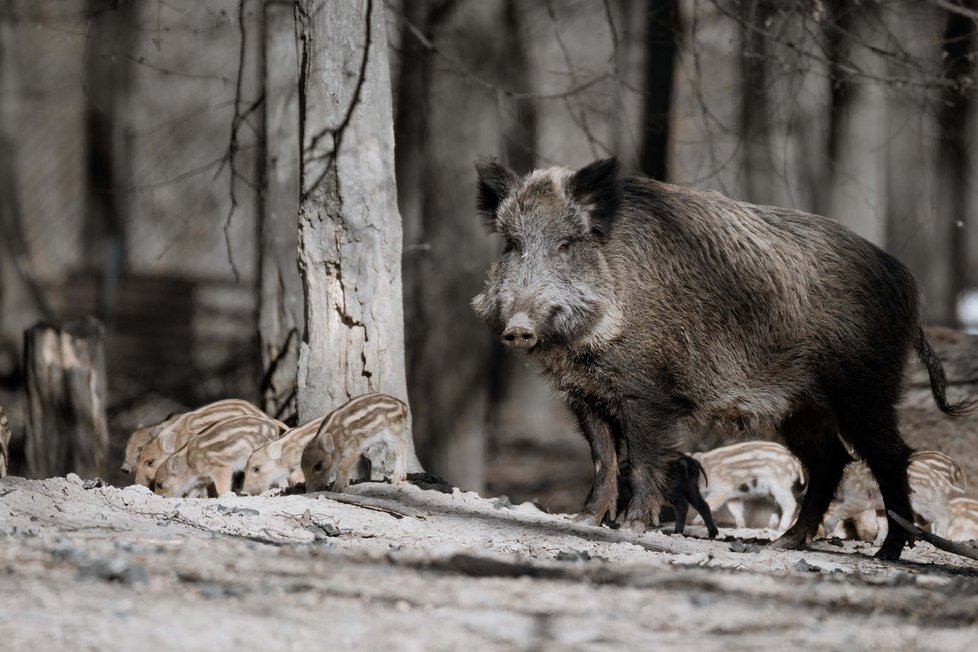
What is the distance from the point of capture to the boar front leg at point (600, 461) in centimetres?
660

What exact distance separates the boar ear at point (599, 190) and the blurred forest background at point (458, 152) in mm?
1713

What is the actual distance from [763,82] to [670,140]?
3.80ft

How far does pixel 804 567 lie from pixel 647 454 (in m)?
1.25

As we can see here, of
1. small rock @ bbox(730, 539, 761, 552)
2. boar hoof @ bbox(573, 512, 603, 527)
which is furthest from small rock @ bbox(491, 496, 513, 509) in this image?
small rock @ bbox(730, 539, 761, 552)

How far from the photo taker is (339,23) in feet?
23.8

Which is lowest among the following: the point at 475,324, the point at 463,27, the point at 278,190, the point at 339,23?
the point at 475,324

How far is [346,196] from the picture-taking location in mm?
7266

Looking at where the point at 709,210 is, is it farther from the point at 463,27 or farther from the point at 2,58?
the point at 2,58

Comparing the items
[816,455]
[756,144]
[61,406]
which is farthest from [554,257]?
[756,144]

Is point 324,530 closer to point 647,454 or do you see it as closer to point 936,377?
point 647,454

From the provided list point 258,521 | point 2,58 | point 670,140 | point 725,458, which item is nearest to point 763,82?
point 670,140

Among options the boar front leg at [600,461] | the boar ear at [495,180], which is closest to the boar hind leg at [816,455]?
the boar front leg at [600,461]

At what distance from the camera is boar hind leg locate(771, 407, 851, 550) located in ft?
22.6

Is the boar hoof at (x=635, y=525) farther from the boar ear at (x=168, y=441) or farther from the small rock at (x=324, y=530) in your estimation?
the boar ear at (x=168, y=441)
